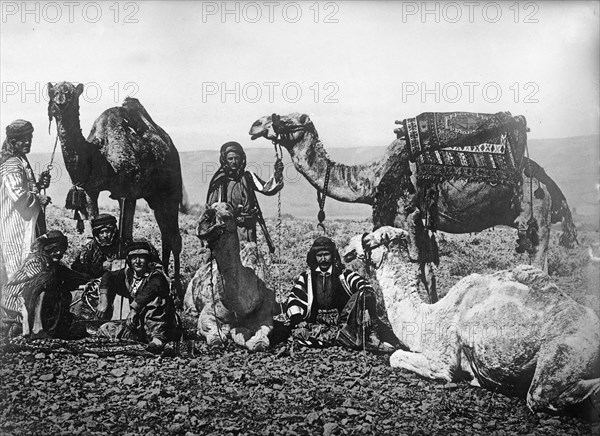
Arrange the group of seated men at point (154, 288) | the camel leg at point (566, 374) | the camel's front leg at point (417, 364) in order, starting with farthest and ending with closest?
the group of seated men at point (154, 288) → the camel's front leg at point (417, 364) → the camel leg at point (566, 374)

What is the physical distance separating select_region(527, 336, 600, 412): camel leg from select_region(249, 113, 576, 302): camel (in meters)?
1.64

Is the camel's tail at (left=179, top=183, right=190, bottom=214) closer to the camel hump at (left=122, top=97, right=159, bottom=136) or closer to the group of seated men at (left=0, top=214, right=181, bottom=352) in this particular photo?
the group of seated men at (left=0, top=214, right=181, bottom=352)

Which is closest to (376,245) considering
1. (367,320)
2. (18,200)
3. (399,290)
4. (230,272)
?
(399,290)

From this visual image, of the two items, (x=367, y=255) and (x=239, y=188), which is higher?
(x=239, y=188)

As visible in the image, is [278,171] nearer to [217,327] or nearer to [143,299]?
[217,327]

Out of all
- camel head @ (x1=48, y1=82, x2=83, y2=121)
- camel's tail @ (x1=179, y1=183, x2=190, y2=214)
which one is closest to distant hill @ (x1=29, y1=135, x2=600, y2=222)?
camel's tail @ (x1=179, y1=183, x2=190, y2=214)

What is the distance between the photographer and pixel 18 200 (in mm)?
8039

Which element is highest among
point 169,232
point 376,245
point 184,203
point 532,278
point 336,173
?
point 336,173

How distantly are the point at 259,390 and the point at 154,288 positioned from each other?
1.47 meters

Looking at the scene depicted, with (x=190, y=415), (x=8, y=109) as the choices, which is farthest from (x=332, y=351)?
(x=8, y=109)

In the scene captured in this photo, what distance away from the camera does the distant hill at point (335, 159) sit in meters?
8.06

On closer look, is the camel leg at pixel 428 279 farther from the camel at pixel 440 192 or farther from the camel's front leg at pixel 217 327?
the camel's front leg at pixel 217 327

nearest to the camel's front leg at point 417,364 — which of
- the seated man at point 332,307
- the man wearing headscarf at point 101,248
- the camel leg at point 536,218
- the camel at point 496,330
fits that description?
the camel at point 496,330

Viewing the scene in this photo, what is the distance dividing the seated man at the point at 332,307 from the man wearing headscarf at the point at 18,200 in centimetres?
263
